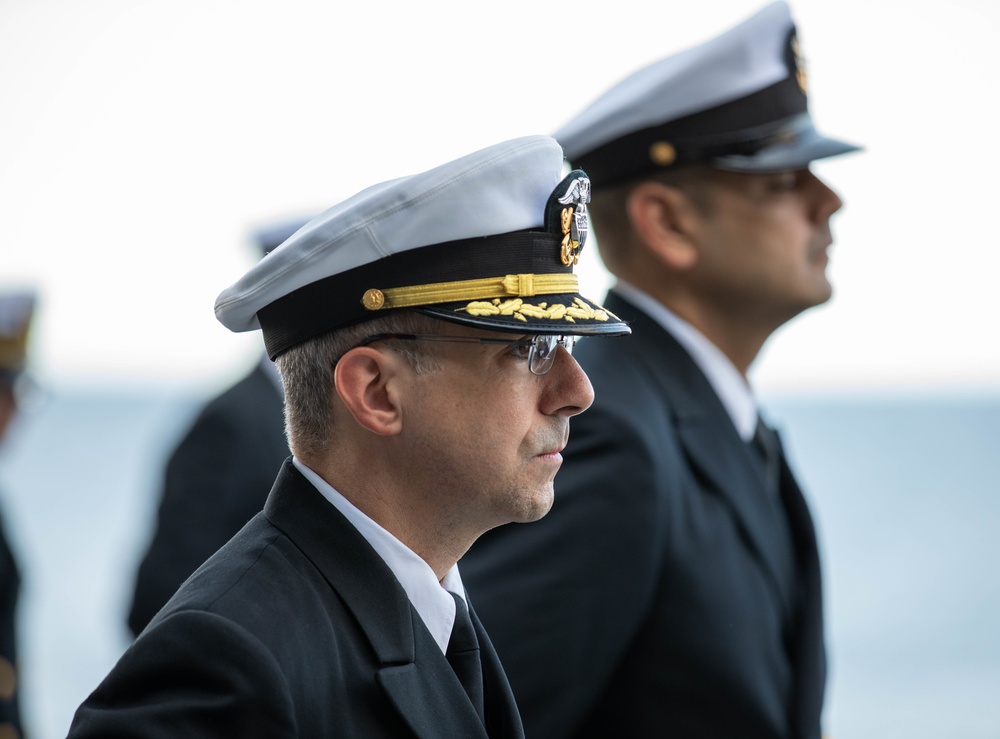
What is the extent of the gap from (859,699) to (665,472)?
23.2ft

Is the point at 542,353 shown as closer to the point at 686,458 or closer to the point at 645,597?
the point at 645,597

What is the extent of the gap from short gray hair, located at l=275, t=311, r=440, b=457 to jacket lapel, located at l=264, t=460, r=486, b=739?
0.23 ft

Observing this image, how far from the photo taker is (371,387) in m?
1.49

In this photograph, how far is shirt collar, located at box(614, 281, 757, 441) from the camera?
2.41 m

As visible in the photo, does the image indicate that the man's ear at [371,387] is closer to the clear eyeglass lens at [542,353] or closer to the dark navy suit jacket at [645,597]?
the clear eyeglass lens at [542,353]

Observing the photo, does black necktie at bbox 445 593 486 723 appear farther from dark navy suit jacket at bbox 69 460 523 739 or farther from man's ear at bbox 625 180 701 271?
man's ear at bbox 625 180 701 271

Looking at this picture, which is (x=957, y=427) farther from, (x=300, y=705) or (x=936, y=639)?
(x=300, y=705)

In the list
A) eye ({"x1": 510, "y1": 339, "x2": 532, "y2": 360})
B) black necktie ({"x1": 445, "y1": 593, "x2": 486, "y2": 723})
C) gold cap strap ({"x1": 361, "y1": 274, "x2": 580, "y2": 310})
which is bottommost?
black necktie ({"x1": 445, "y1": 593, "x2": 486, "y2": 723})

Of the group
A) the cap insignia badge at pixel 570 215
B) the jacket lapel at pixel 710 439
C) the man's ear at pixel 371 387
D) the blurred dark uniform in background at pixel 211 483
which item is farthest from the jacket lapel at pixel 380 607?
the blurred dark uniform in background at pixel 211 483

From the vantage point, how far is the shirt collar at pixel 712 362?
241 cm

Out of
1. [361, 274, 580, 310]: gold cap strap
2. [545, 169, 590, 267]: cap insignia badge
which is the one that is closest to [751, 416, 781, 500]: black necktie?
[545, 169, 590, 267]: cap insignia badge

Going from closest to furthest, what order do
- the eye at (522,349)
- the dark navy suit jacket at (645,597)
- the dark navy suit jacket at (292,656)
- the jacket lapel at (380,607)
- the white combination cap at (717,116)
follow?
1. the dark navy suit jacket at (292,656)
2. the jacket lapel at (380,607)
3. the eye at (522,349)
4. the dark navy suit jacket at (645,597)
5. the white combination cap at (717,116)

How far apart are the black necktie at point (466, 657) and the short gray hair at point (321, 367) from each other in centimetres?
25

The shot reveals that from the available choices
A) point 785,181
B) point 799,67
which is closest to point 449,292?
point 785,181
